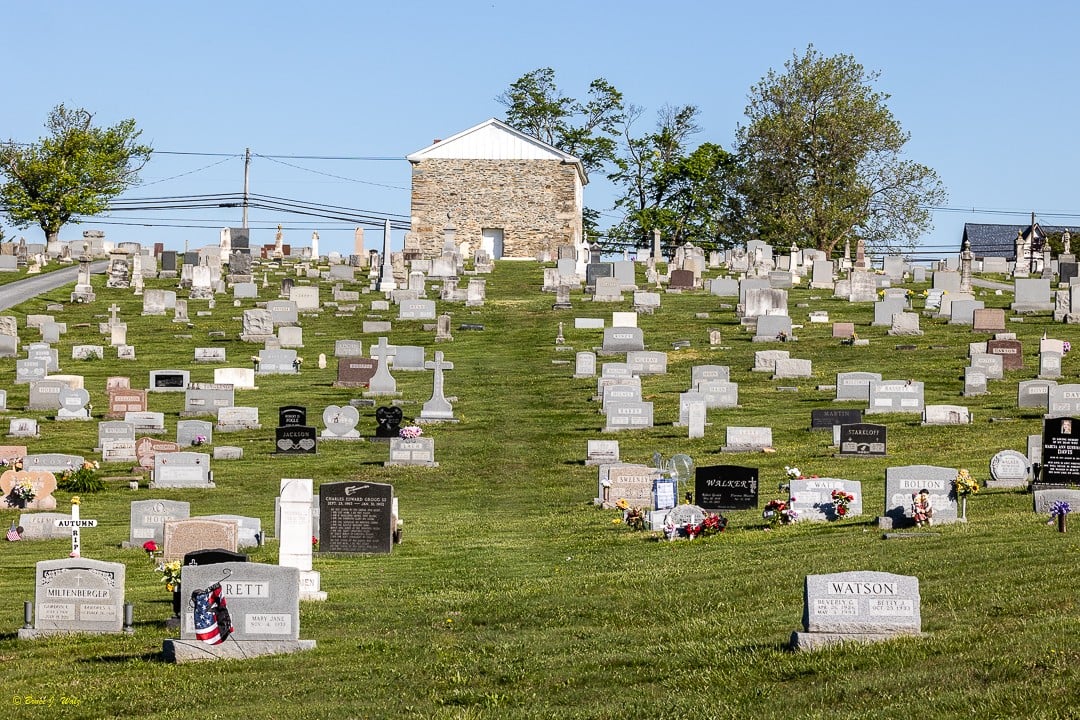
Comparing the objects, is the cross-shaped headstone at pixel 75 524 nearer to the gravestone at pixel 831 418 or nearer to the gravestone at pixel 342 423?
the gravestone at pixel 342 423

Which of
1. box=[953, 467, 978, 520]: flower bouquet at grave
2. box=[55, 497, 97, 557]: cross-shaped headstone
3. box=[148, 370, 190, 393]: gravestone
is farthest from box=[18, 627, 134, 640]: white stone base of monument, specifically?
box=[148, 370, 190, 393]: gravestone

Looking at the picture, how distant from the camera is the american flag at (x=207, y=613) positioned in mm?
14102

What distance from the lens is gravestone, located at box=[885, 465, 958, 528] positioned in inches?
825

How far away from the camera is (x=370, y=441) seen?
3416 cm

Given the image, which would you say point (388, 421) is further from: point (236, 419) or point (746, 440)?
point (746, 440)

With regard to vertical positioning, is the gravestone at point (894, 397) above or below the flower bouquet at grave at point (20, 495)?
above

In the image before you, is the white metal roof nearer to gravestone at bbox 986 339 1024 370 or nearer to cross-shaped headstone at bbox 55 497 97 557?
gravestone at bbox 986 339 1024 370

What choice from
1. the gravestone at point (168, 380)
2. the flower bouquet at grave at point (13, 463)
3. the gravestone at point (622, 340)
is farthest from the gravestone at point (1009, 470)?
the gravestone at point (168, 380)

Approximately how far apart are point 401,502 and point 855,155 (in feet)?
194

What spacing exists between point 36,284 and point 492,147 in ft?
86.4

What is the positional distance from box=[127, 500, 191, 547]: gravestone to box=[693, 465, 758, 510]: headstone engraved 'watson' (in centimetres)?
785

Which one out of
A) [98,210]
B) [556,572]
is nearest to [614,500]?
[556,572]

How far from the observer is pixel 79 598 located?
15688 millimetres

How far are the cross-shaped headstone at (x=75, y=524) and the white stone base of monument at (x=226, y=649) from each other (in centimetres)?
Answer: 297
